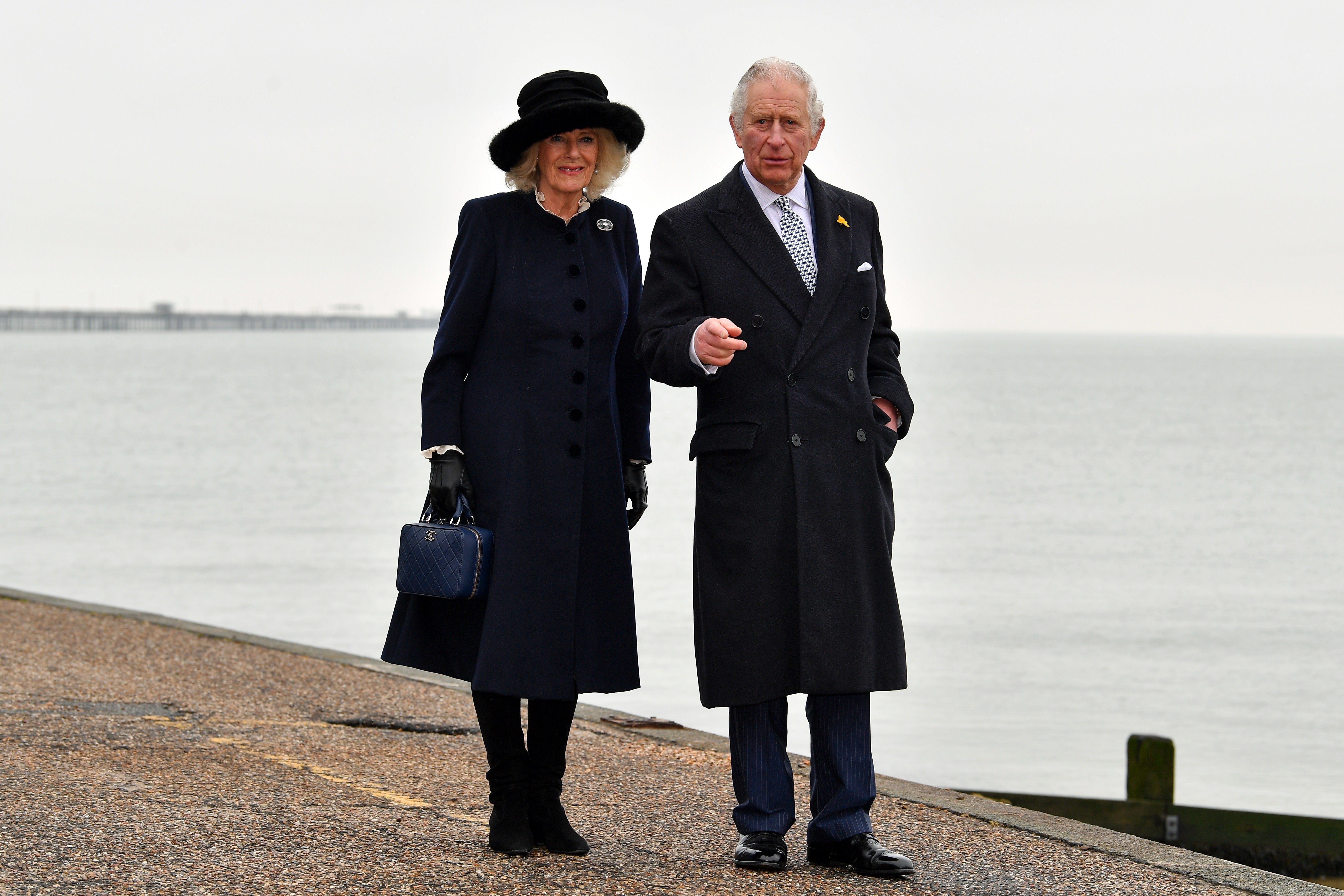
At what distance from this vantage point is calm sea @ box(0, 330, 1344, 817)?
40.7 feet

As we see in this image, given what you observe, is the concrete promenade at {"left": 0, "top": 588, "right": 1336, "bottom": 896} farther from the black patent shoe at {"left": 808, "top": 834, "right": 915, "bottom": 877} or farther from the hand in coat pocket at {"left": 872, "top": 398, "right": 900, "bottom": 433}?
the hand in coat pocket at {"left": 872, "top": 398, "right": 900, "bottom": 433}

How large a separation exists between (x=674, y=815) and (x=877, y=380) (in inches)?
57.8

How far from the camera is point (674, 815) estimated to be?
190 inches

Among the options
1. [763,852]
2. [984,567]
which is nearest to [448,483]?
[763,852]

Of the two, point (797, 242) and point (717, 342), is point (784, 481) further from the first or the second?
point (797, 242)

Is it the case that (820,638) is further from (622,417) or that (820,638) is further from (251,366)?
(251,366)

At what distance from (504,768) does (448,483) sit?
2.41 feet

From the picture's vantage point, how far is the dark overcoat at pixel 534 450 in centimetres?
409

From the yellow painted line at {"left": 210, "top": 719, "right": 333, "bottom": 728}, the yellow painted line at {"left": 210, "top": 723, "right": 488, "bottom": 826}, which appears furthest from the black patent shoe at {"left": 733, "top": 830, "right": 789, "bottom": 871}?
the yellow painted line at {"left": 210, "top": 719, "right": 333, "bottom": 728}

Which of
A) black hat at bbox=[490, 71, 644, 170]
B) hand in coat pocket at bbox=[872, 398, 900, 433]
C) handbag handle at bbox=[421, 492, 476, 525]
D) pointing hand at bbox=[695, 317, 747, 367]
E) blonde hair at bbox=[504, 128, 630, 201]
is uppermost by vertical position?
black hat at bbox=[490, 71, 644, 170]

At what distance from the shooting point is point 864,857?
4.08 meters

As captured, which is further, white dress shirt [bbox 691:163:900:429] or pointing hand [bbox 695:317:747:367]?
white dress shirt [bbox 691:163:900:429]

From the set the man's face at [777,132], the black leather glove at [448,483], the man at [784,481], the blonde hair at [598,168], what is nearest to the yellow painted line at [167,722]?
the black leather glove at [448,483]

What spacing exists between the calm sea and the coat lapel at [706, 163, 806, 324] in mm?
5293
